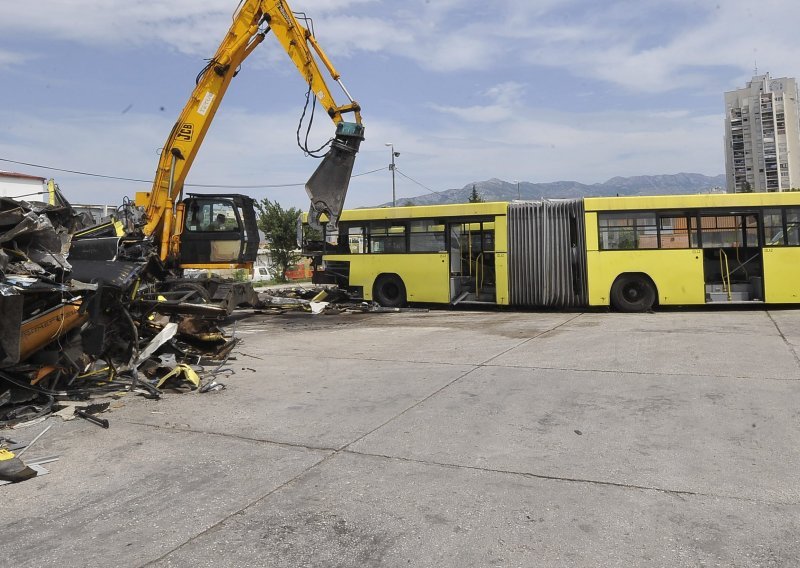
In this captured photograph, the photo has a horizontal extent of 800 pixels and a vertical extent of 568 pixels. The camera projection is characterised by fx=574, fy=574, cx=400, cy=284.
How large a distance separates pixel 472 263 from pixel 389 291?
2.66m

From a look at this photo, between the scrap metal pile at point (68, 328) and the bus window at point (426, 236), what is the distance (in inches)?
341

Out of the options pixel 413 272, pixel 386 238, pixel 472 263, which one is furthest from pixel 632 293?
pixel 386 238

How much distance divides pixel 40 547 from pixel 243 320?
12.4 meters

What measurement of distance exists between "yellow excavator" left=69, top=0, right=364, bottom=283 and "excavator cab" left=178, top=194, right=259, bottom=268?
0.07ft

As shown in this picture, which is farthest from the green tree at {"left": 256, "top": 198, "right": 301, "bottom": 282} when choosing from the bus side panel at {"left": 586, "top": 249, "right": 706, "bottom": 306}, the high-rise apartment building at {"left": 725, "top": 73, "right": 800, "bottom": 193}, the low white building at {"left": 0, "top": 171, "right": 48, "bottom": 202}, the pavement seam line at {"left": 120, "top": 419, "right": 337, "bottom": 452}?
the high-rise apartment building at {"left": 725, "top": 73, "right": 800, "bottom": 193}

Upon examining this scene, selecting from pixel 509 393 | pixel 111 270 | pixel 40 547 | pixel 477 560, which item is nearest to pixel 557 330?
pixel 509 393

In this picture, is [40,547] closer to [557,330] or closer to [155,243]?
[557,330]

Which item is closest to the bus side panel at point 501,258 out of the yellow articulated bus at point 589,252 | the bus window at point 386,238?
the yellow articulated bus at point 589,252

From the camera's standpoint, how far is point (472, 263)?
56.5 ft

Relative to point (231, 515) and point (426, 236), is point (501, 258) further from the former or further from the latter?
point (231, 515)

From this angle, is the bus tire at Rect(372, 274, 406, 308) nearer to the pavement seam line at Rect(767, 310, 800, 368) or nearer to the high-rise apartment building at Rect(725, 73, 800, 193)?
the pavement seam line at Rect(767, 310, 800, 368)

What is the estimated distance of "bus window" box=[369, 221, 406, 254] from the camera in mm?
17156

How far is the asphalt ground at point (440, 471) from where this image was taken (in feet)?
10.8

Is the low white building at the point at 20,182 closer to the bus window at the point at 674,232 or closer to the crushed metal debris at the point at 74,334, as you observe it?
the crushed metal debris at the point at 74,334
